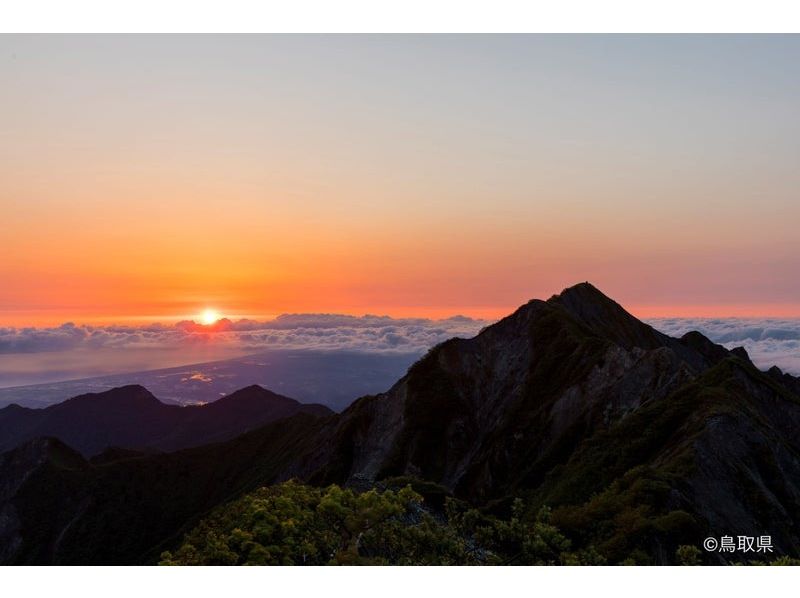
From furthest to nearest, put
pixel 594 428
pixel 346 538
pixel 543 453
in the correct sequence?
pixel 543 453
pixel 594 428
pixel 346 538

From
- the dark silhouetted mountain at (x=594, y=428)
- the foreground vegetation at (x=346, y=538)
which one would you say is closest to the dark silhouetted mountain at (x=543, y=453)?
the dark silhouetted mountain at (x=594, y=428)

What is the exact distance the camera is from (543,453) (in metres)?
77.8

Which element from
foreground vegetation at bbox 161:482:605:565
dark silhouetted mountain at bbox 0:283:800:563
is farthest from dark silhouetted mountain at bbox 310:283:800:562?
foreground vegetation at bbox 161:482:605:565

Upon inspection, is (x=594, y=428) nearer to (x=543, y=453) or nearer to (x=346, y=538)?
(x=543, y=453)

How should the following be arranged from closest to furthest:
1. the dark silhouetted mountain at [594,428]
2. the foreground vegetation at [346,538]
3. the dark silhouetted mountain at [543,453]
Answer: the foreground vegetation at [346,538] → the dark silhouetted mountain at [594,428] → the dark silhouetted mountain at [543,453]

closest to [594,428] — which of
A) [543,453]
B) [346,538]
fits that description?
[543,453]

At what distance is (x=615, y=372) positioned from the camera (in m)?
77.6

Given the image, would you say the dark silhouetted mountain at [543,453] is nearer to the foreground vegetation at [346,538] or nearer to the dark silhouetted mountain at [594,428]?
the dark silhouetted mountain at [594,428]

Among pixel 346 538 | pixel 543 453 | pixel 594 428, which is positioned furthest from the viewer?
pixel 543 453

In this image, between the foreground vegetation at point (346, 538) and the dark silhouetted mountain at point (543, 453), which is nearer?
the foreground vegetation at point (346, 538)

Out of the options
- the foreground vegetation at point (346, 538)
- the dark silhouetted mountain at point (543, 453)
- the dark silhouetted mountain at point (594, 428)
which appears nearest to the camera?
the foreground vegetation at point (346, 538)

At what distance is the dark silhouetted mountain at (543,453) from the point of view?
38.2m

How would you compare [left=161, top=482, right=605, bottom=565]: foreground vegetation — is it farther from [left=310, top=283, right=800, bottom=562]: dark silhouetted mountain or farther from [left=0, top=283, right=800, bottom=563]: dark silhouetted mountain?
[left=310, top=283, right=800, bottom=562]: dark silhouetted mountain

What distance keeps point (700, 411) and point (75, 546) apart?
17068cm
